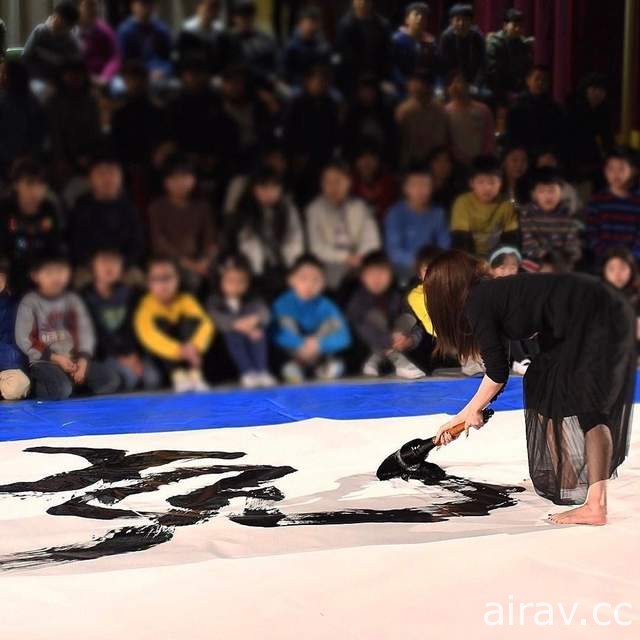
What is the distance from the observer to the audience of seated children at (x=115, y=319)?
410 cm

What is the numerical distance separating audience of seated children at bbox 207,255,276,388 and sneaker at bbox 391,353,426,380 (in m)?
0.47

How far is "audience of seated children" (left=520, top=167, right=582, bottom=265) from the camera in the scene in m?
4.88

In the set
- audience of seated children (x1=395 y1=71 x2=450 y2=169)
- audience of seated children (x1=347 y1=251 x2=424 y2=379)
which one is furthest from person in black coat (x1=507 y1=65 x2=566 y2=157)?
audience of seated children (x1=347 y1=251 x2=424 y2=379)

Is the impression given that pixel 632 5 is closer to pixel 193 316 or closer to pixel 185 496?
pixel 193 316

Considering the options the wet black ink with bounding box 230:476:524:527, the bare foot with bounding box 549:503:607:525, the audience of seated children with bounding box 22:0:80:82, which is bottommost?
the wet black ink with bounding box 230:476:524:527

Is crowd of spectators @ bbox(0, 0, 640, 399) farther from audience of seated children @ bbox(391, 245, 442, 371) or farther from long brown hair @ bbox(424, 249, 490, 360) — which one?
long brown hair @ bbox(424, 249, 490, 360)

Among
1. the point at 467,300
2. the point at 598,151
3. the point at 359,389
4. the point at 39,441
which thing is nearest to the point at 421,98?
the point at 598,151

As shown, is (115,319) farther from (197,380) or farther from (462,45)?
(462,45)

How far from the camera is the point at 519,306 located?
2.28m

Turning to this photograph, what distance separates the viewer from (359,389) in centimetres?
398

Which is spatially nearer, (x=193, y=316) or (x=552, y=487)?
(x=552, y=487)

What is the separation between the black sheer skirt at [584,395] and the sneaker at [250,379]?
1.93 meters

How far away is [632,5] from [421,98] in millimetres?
1201

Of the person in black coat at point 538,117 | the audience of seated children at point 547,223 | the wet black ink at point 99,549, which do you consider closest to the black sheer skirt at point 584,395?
the wet black ink at point 99,549
